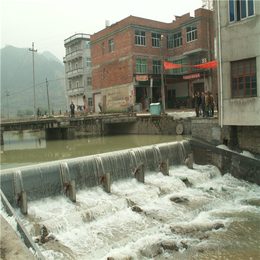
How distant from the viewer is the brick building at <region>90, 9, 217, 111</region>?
1277 inches

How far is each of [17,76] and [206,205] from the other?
524 ft

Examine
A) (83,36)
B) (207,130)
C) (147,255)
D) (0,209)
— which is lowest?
(147,255)

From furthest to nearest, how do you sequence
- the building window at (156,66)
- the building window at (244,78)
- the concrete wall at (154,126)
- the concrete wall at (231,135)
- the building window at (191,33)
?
the building window at (156,66) < the building window at (191,33) < the concrete wall at (154,126) < the concrete wall at (231,135) < the building window at (244,78)

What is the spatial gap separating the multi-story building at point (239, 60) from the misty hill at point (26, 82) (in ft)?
379

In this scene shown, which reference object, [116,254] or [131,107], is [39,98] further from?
[116,254]

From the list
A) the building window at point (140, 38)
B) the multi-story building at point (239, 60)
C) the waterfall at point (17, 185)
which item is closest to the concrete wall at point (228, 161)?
the multi-story building at point (239, 60)

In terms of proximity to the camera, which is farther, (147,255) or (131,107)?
(131,107)

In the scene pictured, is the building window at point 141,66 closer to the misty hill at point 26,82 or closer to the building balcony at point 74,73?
the building balcony at point 74,73

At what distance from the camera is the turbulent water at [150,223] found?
689cm

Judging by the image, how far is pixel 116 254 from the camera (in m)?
6.71

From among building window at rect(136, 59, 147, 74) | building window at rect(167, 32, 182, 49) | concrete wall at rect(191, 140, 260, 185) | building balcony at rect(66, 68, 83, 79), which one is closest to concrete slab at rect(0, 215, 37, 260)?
concrete wall at rect(191, 140, 260, 185)


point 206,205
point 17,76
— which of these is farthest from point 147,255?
point 17,76

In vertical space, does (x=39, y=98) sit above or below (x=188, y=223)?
above

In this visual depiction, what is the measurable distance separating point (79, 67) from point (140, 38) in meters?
19.9
